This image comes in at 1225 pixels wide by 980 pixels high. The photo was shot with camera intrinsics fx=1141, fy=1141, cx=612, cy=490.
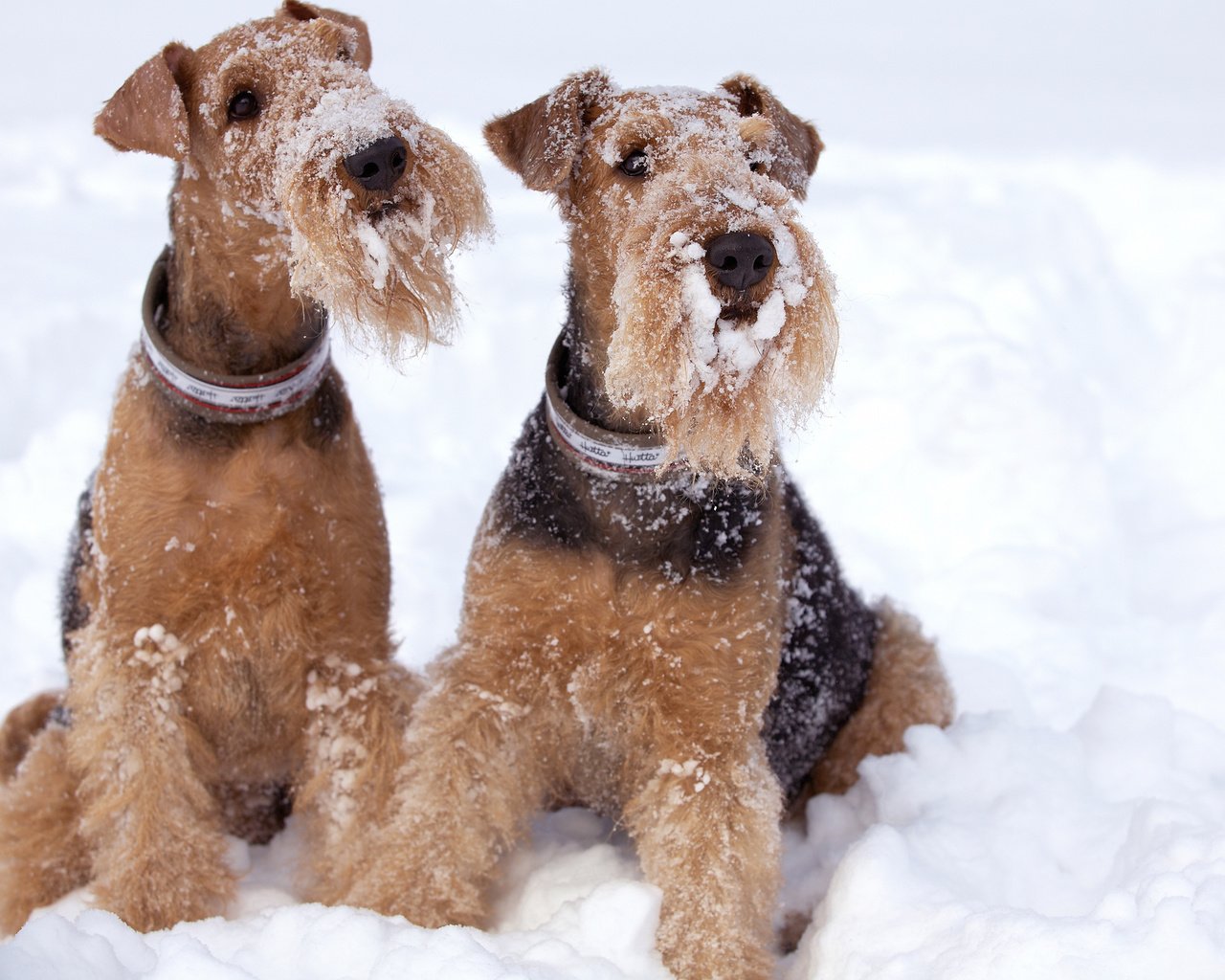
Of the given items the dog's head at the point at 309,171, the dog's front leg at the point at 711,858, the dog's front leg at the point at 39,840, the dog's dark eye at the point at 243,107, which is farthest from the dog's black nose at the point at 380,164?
the dog's front leg at the point at 39,840

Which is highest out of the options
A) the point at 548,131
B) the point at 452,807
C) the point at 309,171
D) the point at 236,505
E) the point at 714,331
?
the point at 548,131

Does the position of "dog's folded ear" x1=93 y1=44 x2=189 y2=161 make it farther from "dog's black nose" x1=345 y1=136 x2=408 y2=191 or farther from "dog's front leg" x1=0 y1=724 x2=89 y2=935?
"dog's front leg" x1=0 y1=724 x2=89 y2=935

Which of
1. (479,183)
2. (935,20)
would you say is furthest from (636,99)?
(935,20)

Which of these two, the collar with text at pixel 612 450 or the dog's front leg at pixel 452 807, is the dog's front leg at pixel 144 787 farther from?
the collar with text at pixel 612 450

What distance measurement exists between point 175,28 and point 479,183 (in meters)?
5.79

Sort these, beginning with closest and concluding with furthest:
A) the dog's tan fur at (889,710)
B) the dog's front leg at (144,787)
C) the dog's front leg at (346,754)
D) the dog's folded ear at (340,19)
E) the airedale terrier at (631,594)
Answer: the airedale terrier at (631,594) < the dog's front leg at (144,787) < the dog's front leg at (346,754) < the dog's folded ear at (340,19) < the dog's tan fur at (889,710)

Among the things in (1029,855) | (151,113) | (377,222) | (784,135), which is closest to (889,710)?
(1029,855)

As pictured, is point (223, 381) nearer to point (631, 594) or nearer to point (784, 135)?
point (631, 594)

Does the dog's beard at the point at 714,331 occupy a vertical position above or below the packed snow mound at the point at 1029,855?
above

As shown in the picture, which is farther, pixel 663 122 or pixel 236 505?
pixel 236 505

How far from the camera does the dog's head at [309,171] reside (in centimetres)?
275

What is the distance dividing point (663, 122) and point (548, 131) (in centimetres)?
32

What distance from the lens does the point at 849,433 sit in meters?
6.05

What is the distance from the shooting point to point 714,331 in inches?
98.8
